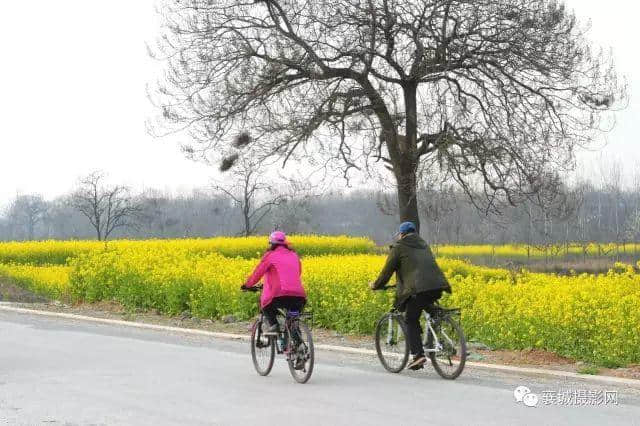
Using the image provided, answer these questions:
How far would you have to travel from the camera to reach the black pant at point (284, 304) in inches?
423

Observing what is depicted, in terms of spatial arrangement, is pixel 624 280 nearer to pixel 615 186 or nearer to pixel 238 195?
pixel 238 195

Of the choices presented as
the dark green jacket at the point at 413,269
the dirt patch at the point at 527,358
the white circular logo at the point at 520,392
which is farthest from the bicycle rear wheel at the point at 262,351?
the dirt patch at the point at 527,358

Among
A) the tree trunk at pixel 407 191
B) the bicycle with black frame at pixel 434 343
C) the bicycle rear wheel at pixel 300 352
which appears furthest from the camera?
the tree trunk at pixel 407 191

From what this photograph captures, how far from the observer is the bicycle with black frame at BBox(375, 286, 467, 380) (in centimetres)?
1035

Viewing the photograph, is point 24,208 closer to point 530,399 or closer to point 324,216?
point 324,216

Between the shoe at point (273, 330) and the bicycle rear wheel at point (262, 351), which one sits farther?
the bicycle rear wheel at point (262, 351)

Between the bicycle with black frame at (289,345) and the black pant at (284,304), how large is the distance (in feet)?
0.21

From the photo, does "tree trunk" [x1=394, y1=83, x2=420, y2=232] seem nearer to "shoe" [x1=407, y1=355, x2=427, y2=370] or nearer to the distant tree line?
the distant tree line

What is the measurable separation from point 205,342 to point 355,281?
2.88 m

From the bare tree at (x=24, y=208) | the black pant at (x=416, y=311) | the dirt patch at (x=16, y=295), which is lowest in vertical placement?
the dirt patch at (x=16, y=295)

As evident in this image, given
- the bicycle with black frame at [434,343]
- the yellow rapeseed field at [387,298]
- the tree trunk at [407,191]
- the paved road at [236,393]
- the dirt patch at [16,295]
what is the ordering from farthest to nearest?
1. the tree trunk at [407,191]
2. the dirt patch at [16,295]
3. the yellow rapeseed field at [387,298]
4. the bicycle with black frame at [434,343]
5. the paved road at [236,393]

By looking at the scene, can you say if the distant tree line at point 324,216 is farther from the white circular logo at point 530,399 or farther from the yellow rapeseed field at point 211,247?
the white circular logo at point 530,399

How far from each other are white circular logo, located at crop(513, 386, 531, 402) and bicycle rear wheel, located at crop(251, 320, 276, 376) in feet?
9.12

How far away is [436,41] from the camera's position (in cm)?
2445
